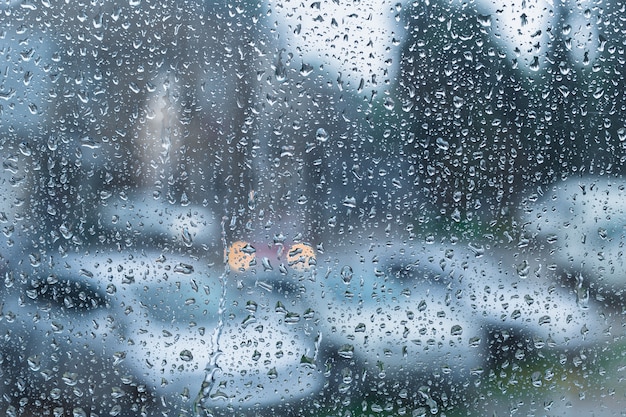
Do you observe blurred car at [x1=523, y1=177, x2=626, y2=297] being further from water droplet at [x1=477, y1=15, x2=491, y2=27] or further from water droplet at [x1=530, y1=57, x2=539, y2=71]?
water droplet at [x1=477, y1=15, x2=491, y2=27]

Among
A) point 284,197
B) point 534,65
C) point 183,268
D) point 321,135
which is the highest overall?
point 534,65

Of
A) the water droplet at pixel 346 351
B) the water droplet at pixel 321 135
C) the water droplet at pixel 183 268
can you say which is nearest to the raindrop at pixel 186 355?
the water droplet at pixel 183 268

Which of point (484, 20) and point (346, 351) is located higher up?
point (484, 20)

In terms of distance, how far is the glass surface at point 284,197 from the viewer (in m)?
0.91

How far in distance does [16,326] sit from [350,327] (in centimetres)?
58

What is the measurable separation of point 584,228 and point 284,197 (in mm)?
535

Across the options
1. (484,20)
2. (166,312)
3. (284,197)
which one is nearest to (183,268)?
(166,312)

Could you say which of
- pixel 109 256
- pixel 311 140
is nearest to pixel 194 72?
pixel 311 140

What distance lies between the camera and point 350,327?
3.04ft

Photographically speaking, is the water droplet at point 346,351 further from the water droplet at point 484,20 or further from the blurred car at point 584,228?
the water droplet at point 484,20

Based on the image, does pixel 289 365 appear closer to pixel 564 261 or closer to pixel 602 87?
pixel 564 261

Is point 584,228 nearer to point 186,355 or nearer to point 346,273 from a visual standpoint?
point 346,273

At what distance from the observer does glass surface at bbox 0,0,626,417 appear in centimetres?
91

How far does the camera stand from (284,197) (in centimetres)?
92
